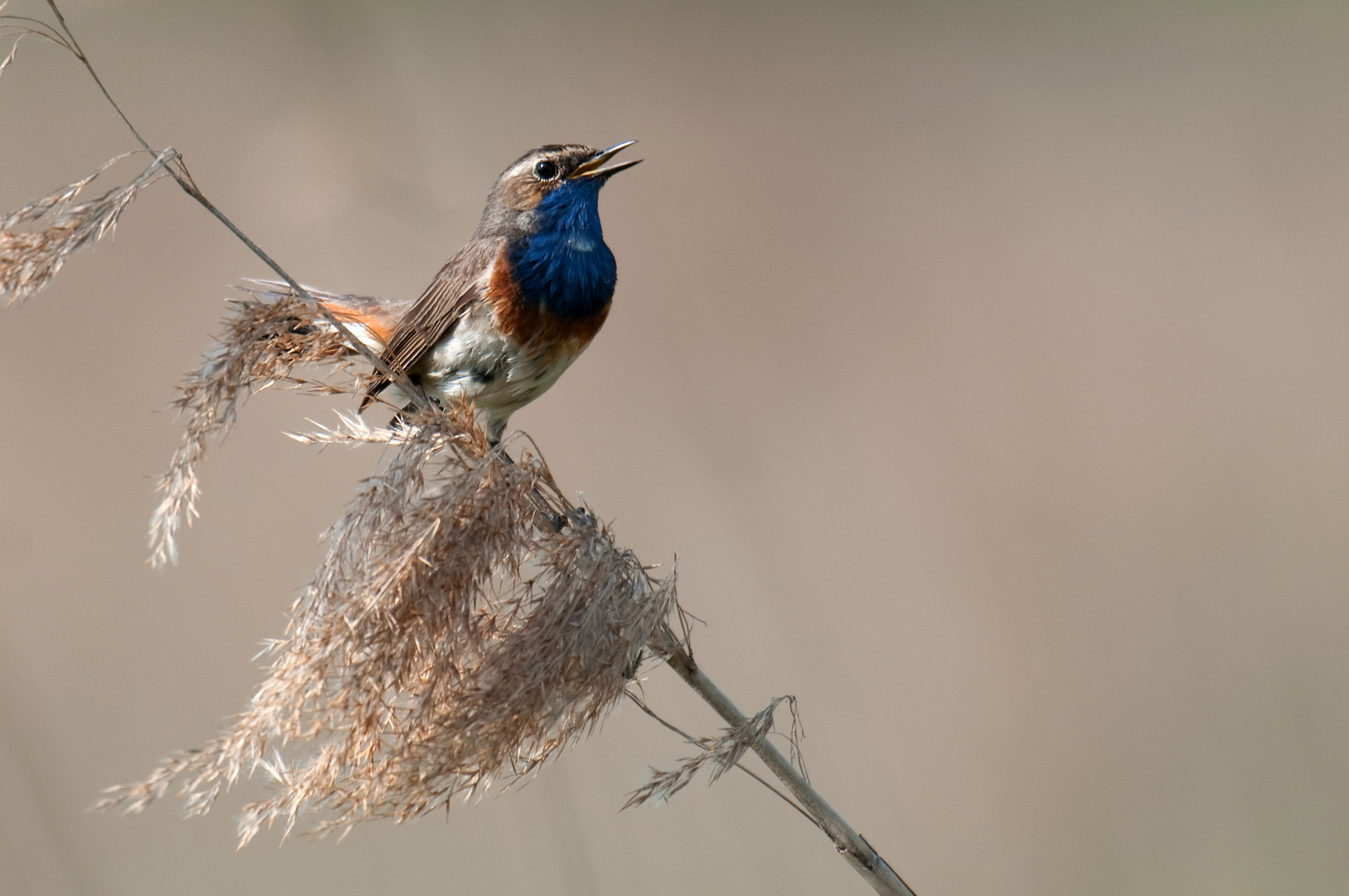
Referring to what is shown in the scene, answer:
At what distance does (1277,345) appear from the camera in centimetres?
525

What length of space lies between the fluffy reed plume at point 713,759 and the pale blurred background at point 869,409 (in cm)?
114

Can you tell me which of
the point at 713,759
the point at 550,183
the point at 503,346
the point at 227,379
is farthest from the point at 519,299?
the point at 713,759

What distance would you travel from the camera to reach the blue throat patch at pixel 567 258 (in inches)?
106

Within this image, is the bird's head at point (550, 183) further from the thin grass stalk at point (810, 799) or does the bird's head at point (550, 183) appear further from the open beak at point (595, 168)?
the thin grass stalk at point (810, 799)

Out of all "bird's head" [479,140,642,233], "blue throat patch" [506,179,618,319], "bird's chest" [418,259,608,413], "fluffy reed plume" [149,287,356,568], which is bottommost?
"fluffy reed plume" [149,287,356,568]

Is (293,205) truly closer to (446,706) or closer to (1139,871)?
(446,706)

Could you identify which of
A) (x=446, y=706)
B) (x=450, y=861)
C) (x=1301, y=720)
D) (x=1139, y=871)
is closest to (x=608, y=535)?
(x=446, y=706)

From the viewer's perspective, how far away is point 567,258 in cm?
274

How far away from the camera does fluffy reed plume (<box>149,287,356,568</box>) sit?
4.75 feet

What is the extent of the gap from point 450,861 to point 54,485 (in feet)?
7.38

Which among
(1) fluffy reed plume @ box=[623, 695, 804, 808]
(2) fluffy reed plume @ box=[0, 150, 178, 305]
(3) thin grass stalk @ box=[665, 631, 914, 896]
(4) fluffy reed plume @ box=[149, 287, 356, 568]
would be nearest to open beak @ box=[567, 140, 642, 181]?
(4) fluffy reed plume @ box=[149, 287, 356, 568]

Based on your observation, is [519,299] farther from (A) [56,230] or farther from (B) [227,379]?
(A) [56,230]

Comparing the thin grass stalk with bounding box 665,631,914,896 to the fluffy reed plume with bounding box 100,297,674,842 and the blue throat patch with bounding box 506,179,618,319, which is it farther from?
the blue throat patch with bounding box 506,179,618,319

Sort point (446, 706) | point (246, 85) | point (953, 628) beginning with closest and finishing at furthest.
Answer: point (446, 706), point (953, 628), point (246, 85)
